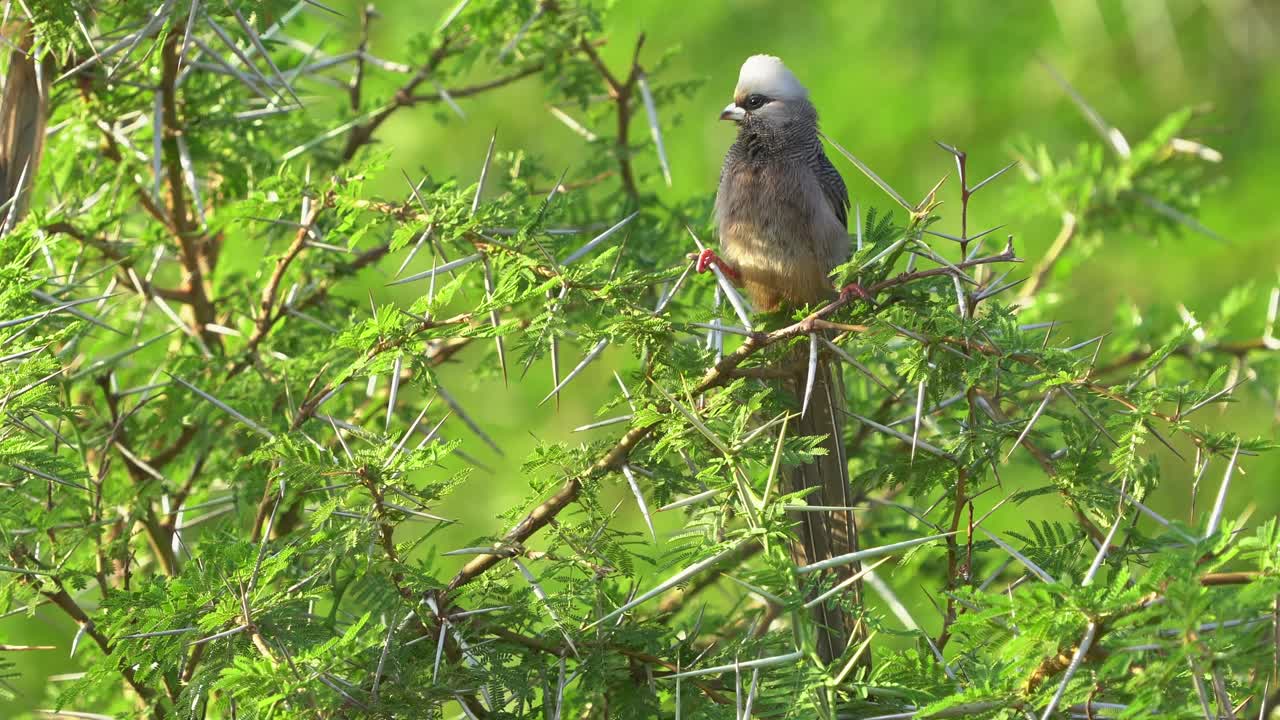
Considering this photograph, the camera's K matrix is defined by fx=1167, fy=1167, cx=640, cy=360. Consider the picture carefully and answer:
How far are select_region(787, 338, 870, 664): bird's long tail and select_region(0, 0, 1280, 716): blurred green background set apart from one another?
4.30 meters

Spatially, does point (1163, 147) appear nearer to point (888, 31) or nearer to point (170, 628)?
point (170, 628)

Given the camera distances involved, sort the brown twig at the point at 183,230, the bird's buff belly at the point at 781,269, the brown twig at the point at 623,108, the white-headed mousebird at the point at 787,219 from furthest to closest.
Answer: the brown twig at the point at 623,108, the bird's buff belly at the point at 781,269, the brown twig at the point at 183,230, the white-headed mousebird at the point at 787,219

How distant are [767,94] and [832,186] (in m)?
0.30

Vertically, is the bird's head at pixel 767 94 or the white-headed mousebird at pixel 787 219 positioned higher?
the bird's head at pixel 767 94

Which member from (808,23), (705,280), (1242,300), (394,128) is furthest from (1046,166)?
(394,128)

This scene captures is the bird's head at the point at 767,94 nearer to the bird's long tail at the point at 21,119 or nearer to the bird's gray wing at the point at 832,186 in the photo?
the bird's gray wing at the point at 832,186

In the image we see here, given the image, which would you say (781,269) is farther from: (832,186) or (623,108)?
(623,108)

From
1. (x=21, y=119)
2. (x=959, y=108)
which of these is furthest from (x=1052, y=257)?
(x=959, y=108)

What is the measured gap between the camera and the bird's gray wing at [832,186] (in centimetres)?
297

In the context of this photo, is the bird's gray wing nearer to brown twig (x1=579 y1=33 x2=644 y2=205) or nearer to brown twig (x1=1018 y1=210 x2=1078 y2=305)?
brown twig (x1=579 y1=33 x2=644 y2=205)

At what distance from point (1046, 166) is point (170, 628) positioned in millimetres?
A: 2736

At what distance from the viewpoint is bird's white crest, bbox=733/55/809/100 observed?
120 inches

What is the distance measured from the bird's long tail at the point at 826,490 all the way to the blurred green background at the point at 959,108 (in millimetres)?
4300

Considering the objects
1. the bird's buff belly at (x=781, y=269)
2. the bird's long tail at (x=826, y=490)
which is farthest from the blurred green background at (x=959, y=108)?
the bird's long tail at (x=826, y=490)
